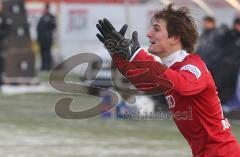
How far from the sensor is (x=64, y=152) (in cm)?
1109

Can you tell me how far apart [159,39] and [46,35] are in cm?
2093

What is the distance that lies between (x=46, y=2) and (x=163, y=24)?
838 inches

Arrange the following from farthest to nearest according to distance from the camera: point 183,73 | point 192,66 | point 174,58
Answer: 1. point 174,58
2. point 192,66
3. point 183,73

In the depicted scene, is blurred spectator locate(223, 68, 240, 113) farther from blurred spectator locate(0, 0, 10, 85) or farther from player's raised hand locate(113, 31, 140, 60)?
player's raised hand locate(113, 31, 140, 60)

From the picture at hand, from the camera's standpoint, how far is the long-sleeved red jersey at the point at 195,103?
16.6 ft

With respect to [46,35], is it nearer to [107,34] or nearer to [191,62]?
[191,62]

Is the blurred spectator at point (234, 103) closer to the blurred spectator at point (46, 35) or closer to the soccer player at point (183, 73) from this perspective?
the soccer player at point (183, 73)

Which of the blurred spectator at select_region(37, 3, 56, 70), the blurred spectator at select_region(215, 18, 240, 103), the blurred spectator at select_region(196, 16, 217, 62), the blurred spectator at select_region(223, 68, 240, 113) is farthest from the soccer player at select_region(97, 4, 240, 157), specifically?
the blurred spectator at select_region(37, 3, 56, 70)

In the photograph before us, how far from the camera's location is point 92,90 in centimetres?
1700

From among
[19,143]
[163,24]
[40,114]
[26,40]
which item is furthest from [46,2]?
[163,24]

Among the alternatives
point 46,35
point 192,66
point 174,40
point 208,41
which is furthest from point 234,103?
point 46,35

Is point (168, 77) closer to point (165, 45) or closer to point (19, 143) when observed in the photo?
point (165, 45)

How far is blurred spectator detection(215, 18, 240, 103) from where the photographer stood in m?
15.4

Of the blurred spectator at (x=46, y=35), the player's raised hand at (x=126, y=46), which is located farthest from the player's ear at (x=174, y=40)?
the blurred spectator at (x=46, y=35)
